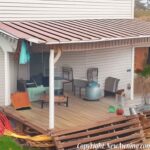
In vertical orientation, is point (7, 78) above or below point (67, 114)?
above

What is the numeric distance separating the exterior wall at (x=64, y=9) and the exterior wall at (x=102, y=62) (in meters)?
1.63

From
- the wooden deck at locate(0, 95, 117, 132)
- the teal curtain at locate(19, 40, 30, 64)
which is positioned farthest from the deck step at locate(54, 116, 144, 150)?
the teal curtain at locate(19, 40, 30, 64)

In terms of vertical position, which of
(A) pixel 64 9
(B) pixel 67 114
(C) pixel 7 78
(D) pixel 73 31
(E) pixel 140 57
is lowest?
(B) pixel 67 114

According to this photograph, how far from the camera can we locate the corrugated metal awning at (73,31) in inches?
442

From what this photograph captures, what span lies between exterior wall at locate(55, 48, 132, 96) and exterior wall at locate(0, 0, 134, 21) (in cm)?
163

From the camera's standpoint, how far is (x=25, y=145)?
11.0m

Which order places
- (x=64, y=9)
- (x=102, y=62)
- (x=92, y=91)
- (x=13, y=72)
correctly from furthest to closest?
(x=102, y=62), (x=64, y=9), (x=92, y=91), (x=13, y=72)

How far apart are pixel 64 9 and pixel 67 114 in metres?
4.60

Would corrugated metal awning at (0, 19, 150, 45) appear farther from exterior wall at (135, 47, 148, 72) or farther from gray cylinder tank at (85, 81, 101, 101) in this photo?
exterior wall at (135, 47, 148, 72)

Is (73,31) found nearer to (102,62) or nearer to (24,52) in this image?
(24,52)

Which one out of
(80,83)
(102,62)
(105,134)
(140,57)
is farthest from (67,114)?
(140,57)

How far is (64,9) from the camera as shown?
15070mm

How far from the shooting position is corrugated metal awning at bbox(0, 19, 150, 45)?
442 inches

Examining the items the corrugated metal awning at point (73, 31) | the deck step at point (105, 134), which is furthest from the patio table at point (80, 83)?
the deck step at point (105, 134)
